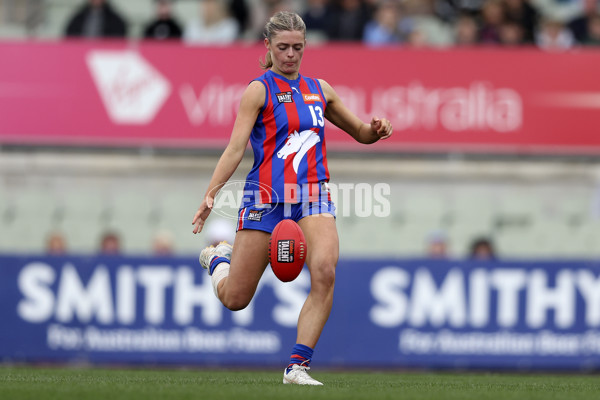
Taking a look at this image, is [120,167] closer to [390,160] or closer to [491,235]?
[390,160]

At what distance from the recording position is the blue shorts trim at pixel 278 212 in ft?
22.0

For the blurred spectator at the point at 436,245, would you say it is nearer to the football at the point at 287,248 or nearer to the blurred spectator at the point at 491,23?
the blurred spectator at the point at 491,23

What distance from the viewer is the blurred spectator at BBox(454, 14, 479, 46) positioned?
13672 millimetres

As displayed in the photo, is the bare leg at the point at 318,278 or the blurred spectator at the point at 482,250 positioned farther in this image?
the blurred spectator at the point at 482,250

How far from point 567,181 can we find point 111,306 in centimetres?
603

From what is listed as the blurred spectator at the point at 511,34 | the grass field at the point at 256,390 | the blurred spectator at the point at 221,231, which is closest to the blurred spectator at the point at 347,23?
the blurred spectator at the point at 511,34

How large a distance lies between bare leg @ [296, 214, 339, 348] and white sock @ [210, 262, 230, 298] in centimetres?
75

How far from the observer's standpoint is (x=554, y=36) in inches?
552

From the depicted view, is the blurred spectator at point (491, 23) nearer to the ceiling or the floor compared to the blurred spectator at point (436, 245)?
nearer to the ceiling

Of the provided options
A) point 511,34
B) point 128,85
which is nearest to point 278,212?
point 128,85

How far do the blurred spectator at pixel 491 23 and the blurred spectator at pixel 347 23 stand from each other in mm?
1562

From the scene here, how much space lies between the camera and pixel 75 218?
1343 centimetres

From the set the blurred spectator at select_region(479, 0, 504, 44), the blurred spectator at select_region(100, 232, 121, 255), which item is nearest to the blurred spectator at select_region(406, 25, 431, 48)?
the blurred spectator at select_region(479, 0, 504, 44)

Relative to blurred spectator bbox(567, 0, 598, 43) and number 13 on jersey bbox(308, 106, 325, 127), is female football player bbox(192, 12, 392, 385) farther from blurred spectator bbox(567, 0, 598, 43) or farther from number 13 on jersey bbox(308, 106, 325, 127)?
blurred spectator bbox(567, 0, 598, 43)
